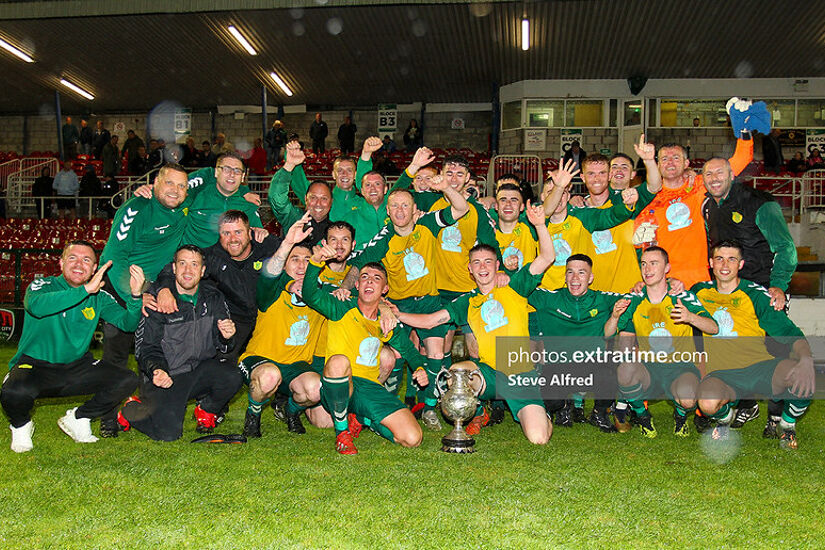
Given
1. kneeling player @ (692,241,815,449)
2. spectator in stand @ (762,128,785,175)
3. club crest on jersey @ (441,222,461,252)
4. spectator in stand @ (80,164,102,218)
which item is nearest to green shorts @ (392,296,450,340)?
club crest on jersey @ (441,222,461,252)

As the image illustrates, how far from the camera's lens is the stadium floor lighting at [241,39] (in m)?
17.1

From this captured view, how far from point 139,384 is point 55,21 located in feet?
48.6

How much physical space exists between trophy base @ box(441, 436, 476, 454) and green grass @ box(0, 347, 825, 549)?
9 centimetres

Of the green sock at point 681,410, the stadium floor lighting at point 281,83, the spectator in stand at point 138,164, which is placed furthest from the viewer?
the stadium floor lighting at point 281,83

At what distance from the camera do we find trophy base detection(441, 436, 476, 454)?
189 inches

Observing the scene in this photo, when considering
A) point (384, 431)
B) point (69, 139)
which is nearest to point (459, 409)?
point (384, 431)

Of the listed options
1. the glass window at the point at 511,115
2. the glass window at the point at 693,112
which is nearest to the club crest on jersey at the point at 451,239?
the glass window at the point at 511,115

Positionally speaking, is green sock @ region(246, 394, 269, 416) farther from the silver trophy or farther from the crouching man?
the silver trophy

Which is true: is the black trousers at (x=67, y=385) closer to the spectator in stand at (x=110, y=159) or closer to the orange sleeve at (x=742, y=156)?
the orange sleeve at (x=742, y=156)

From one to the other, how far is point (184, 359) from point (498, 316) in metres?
2.38

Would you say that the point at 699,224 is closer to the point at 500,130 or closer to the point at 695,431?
the point at 695,431

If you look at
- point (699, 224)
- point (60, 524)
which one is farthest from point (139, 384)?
point (699, 224)

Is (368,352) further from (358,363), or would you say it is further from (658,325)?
(658,325)

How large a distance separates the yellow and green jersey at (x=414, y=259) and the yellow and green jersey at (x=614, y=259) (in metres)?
1.35
